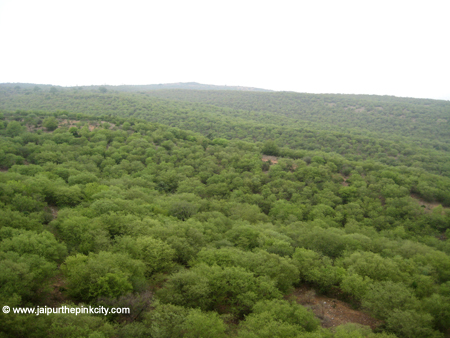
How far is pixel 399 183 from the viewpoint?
46.1 meters

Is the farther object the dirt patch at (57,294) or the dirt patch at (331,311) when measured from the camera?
the dirt patch at (331,311)

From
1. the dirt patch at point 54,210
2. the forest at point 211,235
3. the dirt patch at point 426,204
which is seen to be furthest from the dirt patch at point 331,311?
the dirt patch at point 426,204

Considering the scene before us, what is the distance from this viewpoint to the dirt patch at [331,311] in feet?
62.3

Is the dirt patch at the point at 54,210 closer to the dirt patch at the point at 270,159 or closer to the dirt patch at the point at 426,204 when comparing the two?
the dirt patch at the point at 270,159

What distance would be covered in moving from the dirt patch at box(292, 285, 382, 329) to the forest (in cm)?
12

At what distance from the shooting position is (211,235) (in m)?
28.7

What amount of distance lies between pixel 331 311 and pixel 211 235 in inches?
561

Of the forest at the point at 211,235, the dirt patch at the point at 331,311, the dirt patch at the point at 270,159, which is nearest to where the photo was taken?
the forest at the point at 211,235

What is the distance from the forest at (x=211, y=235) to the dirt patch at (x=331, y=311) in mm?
120

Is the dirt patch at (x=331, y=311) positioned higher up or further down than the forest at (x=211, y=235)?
further down

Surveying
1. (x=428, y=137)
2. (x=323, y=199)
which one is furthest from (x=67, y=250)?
(x=428, y=137)

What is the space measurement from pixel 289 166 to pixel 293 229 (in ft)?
75.0

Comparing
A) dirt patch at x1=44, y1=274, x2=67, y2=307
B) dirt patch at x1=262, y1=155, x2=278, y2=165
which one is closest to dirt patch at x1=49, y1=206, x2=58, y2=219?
dirt patch at x1=44, y1=274, x2=67, y2=307

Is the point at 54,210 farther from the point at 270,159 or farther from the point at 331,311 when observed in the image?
the point at 270,159
